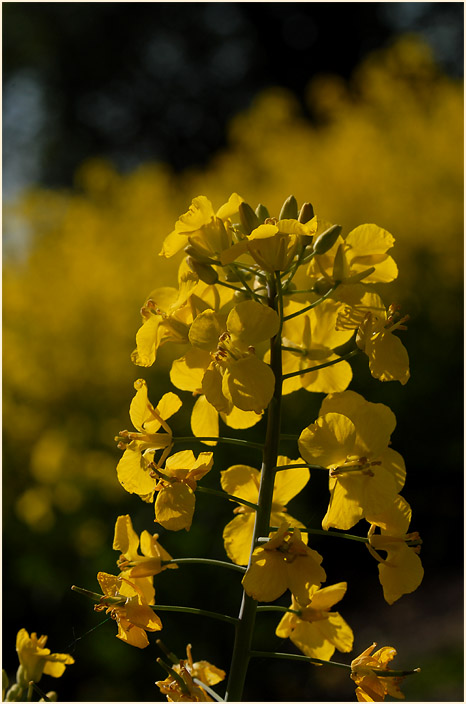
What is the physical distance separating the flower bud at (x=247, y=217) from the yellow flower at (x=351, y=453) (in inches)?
9.4

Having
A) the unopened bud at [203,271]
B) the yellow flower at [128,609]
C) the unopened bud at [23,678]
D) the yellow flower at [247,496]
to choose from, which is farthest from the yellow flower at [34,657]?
the unopened bud at [203,271]

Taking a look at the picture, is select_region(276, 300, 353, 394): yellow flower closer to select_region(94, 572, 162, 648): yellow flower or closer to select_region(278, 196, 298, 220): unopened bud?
select_region(278, 196, 298, 220): unopened bud

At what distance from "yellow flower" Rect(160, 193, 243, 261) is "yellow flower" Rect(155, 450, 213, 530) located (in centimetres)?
27

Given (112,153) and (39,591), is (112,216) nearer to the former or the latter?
(39,591)

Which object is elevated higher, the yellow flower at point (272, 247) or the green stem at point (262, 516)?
the yellow flower at point (272, 247)

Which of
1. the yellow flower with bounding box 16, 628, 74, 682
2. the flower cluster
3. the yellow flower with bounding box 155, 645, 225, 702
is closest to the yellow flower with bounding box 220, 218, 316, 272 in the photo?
the flower cluster

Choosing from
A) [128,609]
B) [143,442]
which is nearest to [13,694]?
[128,609]

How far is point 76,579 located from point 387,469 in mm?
2425

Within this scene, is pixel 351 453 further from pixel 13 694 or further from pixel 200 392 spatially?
pixel 13 694

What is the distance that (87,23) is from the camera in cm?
998

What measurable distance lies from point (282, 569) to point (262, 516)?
0.08 m

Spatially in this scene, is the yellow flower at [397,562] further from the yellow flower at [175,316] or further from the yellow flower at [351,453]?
the yellow flower at [175,316]

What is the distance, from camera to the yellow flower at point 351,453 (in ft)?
2.92

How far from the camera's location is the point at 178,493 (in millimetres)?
915
